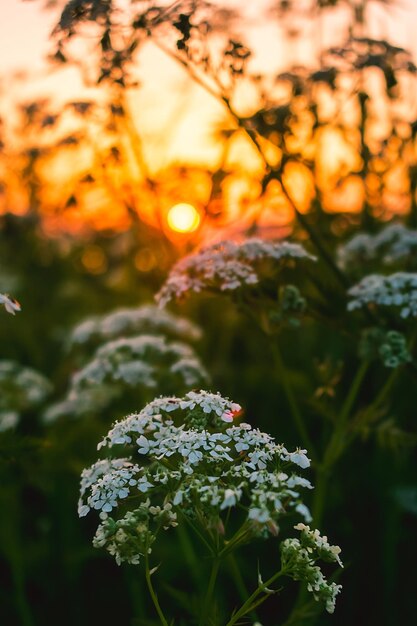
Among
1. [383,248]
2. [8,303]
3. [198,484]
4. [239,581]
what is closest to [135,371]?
[239,581]

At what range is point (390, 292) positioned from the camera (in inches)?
163

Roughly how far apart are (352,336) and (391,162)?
1.85 metres

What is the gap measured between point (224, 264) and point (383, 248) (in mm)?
1620

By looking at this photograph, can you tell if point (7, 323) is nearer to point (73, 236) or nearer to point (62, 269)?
point (62, 269)

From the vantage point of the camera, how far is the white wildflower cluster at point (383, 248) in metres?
4.68

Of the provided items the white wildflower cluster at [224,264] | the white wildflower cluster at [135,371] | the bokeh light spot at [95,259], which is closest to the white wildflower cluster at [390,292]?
the white wildflower cluster at [224,264]

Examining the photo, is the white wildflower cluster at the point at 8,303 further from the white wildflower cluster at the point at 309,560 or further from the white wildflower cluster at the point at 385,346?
the white wildflower cluster at the point at 385,346

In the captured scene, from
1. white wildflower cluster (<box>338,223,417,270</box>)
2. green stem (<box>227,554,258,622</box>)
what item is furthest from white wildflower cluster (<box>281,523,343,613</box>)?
white wildflower cluster (<box>338,223,417,270</box>)

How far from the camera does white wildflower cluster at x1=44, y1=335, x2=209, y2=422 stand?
4.71m

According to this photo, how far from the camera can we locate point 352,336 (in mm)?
4391

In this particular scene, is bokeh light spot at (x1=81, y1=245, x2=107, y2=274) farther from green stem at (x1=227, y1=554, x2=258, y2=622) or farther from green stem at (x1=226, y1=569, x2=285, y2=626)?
green stem at (x1=226, y1=569, x2=285, y2=626)

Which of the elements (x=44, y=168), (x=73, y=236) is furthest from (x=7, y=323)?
(x=73, y=236)

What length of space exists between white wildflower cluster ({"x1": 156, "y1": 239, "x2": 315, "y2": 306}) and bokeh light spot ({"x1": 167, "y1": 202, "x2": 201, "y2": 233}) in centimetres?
182

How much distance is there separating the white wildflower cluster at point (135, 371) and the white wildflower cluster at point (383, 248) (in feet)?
4.37
